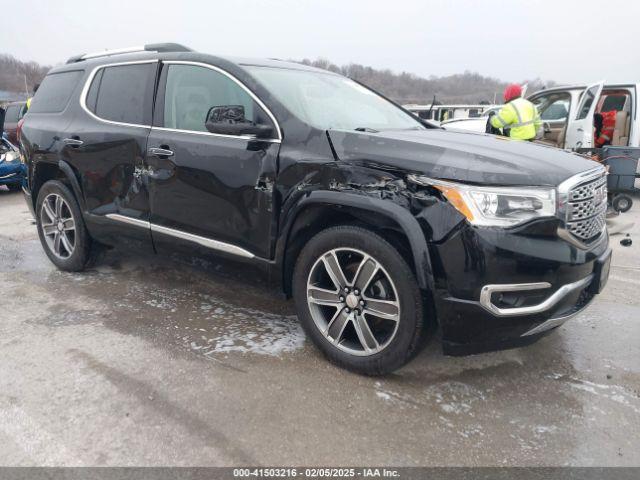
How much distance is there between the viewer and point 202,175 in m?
3.15

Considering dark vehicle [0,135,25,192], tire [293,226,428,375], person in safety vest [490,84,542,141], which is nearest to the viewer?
tire [293,226,428,375]

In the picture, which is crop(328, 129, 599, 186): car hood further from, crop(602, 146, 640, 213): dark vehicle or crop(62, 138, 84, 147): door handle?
crop(602, 146, 640, 213): dark vehicle

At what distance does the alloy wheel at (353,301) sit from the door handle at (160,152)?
1354 mm

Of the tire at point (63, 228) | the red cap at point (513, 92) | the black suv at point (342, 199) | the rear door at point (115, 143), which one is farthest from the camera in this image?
the red cap at point (513, 92)

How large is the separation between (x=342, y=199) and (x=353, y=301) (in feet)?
1.85

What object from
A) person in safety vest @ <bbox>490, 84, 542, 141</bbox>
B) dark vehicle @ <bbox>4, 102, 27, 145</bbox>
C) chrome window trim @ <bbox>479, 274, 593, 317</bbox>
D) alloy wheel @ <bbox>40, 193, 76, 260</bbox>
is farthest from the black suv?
dark vehicle @ <bbox>4, 102, 27, 145</bbox>

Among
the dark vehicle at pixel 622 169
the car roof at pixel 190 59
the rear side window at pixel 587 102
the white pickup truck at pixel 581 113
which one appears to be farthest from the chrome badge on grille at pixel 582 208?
the rear side window at pixel 587 102

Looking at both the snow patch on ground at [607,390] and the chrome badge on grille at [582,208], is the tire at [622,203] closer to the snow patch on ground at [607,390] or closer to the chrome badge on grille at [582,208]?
the chrome badge on grille at [582,208]

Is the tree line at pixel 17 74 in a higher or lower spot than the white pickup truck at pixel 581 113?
higher

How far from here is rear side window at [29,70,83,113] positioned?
426cm

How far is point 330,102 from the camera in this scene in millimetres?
3305

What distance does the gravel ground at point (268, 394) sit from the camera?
7.11 ft

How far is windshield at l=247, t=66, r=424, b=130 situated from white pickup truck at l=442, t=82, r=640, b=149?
431 cm

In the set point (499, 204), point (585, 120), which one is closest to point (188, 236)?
point (499, 204)
